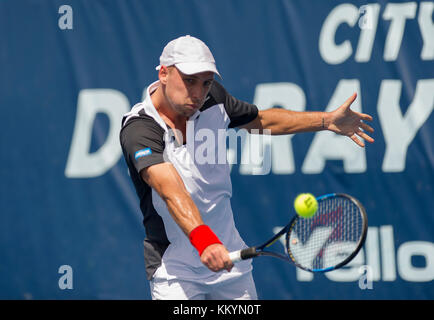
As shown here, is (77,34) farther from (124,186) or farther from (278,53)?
(278,53)

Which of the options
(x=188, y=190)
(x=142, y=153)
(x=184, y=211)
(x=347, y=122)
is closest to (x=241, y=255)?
(x=184, y=211)

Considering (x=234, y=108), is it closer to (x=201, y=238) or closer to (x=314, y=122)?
(x=314, y=122)

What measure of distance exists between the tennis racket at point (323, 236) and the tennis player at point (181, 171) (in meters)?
0.27

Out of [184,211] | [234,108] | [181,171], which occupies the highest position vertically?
[234,108]

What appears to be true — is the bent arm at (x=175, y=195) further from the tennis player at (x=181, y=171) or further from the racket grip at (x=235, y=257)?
the racket grip at (x=235, y=257)

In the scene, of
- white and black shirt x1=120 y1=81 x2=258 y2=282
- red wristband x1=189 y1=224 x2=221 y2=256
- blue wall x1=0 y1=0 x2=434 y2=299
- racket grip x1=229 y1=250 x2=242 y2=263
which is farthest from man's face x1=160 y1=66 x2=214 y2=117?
blue wall x1=0 y1=0 x2=434 y2=299

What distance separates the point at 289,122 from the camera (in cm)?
344

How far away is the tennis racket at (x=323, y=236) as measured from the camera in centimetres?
308

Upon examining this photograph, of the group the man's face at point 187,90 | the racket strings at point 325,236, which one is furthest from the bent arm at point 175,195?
the racket strings at point 325,236

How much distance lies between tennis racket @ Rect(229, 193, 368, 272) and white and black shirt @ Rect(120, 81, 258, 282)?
0.88 feet

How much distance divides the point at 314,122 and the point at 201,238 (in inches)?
41.6

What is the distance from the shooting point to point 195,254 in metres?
3.07

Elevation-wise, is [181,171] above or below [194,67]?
below
